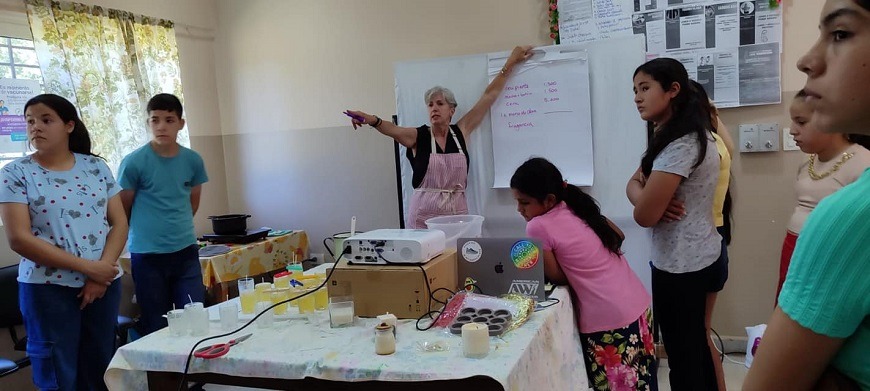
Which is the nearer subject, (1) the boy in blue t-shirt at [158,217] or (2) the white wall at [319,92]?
(1) the boy in blue t-shirt at [158,217]

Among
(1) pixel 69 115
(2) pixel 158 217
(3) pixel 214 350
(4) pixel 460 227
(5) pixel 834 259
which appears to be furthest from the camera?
(2) pixel 158 217

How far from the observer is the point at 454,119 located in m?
3.01

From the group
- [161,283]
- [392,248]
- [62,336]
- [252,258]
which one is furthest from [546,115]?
[62,336]

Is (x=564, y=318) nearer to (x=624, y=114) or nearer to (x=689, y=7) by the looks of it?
(x=624, y=114)

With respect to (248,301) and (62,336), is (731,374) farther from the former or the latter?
(62,336)

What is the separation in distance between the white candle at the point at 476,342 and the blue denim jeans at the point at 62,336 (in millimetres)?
1625

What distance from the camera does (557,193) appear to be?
184 cm

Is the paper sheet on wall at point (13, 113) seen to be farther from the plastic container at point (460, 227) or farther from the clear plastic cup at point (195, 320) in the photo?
the plastic container at point (460, 227)

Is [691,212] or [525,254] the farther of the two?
[691,212]

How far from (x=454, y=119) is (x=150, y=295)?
1759 millimetres

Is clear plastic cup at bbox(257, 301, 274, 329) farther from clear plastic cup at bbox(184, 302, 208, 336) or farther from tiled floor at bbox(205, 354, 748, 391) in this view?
tiled floor at bbox(205, 354, 748, 391)

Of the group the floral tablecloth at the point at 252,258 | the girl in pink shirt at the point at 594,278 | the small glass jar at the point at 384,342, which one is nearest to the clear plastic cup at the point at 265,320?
the small glass jar at the point at 384,342

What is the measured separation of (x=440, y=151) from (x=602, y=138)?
0.83 metres

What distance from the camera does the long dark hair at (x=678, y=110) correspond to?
186 cm
